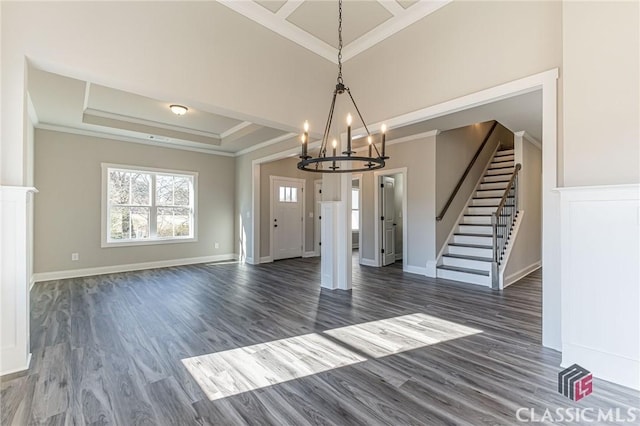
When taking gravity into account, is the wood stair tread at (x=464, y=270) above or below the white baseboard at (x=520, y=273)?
above

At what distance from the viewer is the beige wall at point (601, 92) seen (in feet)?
6.62

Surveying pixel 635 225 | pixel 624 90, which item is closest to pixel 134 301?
pixel 635 225

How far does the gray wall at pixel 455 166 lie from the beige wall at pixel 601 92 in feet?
11.2

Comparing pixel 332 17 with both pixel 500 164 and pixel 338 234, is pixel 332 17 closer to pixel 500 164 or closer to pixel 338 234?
pixel 338 234

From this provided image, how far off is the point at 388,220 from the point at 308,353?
15.9 ft

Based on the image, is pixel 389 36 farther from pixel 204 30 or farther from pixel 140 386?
pixel 140 386

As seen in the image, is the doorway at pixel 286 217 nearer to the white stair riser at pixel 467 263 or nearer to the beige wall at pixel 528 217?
the white stair riser at pixel 467 263

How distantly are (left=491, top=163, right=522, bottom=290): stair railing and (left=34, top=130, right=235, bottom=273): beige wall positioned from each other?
646 cm

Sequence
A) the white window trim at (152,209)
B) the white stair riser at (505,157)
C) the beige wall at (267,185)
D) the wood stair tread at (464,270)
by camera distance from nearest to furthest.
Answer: the wood stair tread at (464,270), the white window trim at (152,209), the white stair riser at (505,157), the beige wall at (267,185)

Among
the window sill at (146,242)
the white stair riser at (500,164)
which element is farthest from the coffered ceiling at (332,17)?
the window sill at (146,242)

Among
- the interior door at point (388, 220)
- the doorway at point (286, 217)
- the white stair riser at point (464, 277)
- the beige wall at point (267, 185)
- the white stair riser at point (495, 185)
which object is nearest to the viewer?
the white stair riser at point (464, 277)

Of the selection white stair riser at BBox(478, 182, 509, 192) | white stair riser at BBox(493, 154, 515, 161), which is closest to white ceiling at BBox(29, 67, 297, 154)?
white stair riser at BBox(478, 182, 509, 192)

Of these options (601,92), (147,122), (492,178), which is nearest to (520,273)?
(492,178)

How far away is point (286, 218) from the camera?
7.90 m
